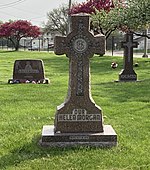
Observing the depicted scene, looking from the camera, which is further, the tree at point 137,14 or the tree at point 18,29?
the tree at point 18,29

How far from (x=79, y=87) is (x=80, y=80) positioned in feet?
0.36

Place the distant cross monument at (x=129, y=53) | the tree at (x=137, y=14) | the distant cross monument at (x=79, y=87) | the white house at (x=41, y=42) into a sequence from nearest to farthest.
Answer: the distant cross monument at (x=79, y=87) → the distant cross monument at (x=129, y=53) → the tree at (x=137, y=14) → the white house at (x=41, y=42)

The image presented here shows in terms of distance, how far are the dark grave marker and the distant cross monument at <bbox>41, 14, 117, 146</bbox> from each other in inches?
413

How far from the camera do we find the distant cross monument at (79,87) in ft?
22.6

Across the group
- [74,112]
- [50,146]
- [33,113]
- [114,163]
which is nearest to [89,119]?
[74,112]

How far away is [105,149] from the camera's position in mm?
6547

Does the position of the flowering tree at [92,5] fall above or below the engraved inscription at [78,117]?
above

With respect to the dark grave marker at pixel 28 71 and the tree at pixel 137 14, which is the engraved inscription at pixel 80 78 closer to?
the dark grave marker at pixel 28 71

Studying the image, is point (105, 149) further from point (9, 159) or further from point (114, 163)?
point (9, 159)

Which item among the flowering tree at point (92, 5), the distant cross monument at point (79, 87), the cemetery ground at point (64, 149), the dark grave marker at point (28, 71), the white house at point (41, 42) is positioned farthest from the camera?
the white house at point (41, 42)

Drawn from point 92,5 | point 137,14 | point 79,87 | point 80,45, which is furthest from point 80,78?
point 92,5

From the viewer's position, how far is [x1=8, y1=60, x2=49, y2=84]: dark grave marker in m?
17.5

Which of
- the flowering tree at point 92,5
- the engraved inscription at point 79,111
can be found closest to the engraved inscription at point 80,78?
the engraved inscription at point 79,111

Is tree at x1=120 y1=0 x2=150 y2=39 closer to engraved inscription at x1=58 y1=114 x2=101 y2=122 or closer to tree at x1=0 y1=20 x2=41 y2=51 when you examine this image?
engraved inscription at x1=58 y1=114 x2=101 y2=122
